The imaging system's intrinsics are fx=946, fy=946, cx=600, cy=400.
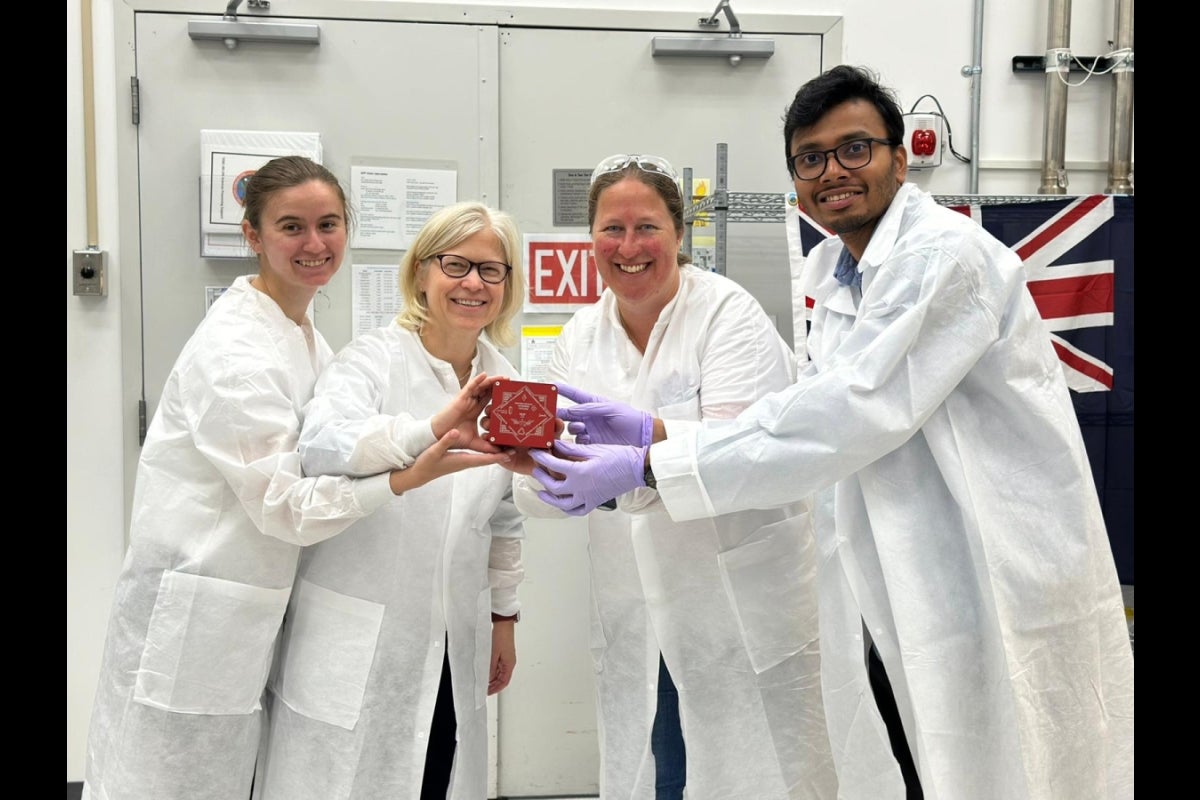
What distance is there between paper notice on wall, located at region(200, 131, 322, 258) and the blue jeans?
5.94 feet

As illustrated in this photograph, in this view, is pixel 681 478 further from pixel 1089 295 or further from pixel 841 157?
pixel 1089 295

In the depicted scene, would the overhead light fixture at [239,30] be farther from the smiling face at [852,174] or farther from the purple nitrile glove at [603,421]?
the smiling face at [852,174]

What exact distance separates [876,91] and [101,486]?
2.48m

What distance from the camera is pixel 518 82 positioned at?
9.67 feet

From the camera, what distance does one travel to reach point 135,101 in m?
2.79

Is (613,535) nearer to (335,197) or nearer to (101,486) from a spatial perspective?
(335,197)

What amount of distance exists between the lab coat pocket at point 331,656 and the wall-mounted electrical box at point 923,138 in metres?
2.24

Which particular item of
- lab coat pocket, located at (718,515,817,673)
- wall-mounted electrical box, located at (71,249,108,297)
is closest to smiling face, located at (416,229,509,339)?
lab coat pocket, located at (718,515,817,673)

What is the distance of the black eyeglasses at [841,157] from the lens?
1.68 metres

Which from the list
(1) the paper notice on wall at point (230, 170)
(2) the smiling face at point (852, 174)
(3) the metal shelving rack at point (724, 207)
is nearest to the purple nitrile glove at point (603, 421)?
(2) the smiling face at point (852, 174)

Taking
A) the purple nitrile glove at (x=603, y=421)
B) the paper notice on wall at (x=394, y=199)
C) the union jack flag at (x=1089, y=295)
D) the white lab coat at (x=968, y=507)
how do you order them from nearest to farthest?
the white lab coat at (x=968, y=507)
the purple nitrile glove at (x=603, y=421)
the union jack flag at (x=1089, y=295)
the paper notice on wall at (x=394, y=199)

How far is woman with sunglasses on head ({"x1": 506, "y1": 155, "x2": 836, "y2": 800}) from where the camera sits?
1.88 metres

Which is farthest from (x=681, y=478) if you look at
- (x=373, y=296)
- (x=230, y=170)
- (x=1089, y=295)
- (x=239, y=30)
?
(x=239, y=30)

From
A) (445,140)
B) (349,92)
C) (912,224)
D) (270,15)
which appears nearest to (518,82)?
(445,140)
